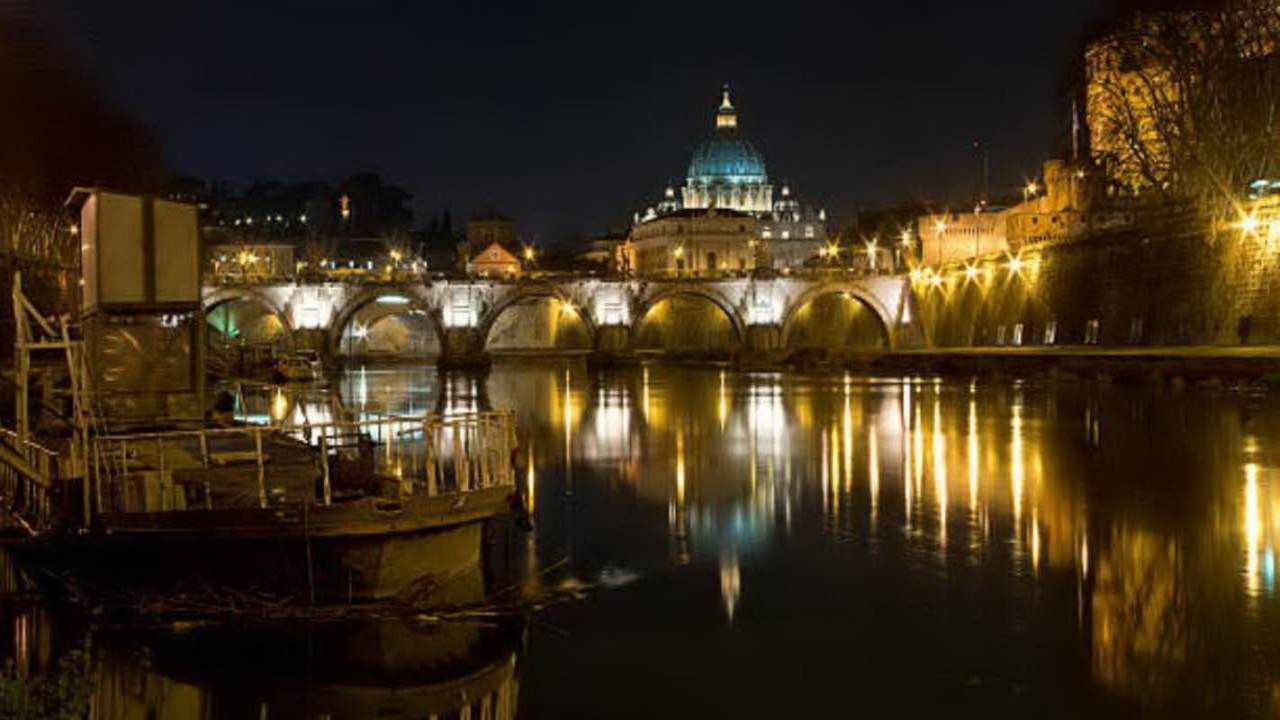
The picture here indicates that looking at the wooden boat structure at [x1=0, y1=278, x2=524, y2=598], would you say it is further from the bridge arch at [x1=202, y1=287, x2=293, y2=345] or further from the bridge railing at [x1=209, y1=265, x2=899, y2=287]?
the bridge railing at [x1=209, y1=265, x2=899, y2=287]

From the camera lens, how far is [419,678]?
39.1ft

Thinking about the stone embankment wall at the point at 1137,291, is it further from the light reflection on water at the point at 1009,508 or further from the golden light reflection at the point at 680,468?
the golden light reflection at the point at 680,468

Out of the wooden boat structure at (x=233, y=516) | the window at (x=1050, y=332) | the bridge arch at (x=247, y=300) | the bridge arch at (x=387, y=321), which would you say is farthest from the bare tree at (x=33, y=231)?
the window at (x=1050, y=332)

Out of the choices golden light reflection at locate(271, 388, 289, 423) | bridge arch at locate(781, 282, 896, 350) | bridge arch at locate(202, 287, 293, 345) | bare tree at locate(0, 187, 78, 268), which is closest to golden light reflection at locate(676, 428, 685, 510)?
golden light reflection at locate(271, 388, 289, 423)

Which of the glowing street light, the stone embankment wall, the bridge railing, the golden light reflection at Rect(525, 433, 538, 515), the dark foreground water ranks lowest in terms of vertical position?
the dark foreground water

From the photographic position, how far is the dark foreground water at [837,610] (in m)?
11.4

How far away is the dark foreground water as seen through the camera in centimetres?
1137

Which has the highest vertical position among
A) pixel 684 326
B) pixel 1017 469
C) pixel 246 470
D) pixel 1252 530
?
pixel 684 326

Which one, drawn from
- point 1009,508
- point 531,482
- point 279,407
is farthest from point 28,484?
point 279,407

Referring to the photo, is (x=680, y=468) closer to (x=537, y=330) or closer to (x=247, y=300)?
(x=247, y=300)

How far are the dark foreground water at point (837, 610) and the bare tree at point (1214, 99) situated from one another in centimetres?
2615

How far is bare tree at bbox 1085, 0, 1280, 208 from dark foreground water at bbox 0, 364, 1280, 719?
26147 mm

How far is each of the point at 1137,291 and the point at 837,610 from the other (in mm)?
48145

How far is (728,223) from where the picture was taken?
156375 mm
